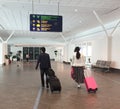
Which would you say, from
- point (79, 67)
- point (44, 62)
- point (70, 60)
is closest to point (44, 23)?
point (70, 60)

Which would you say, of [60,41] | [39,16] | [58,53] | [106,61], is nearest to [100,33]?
[106,61]

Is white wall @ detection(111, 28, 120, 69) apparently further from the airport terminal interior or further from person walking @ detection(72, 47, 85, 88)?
person walking @ detection(72, 47, 85, 88)

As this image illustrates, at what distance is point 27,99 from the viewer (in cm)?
587

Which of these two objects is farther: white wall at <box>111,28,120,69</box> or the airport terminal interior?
white wall at <box>111,28,120,69</box>

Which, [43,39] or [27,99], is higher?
[43,39]

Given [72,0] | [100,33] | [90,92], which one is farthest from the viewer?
[100,33]

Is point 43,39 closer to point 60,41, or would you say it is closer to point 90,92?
point 60,41

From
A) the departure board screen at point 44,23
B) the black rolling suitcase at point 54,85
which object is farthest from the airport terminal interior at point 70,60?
the black rolling suitcase at point 54,85

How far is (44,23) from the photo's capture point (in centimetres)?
938

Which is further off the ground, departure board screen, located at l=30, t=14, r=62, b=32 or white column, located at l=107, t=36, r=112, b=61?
departure board screen, located at l=30, t=14, r=62, b=32

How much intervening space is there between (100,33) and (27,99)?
41.8 ft

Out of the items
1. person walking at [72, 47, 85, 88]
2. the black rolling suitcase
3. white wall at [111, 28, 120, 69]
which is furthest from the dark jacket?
white wall at [111, 28, 120, 69]

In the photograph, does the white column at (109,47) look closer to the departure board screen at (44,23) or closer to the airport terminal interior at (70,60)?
the airport terminal interior at (70,60)

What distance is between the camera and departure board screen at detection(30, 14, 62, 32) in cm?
922
